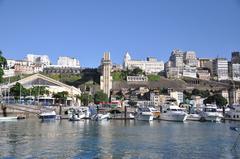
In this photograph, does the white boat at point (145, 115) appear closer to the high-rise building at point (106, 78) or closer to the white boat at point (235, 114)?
the white boat at point (235, 114)

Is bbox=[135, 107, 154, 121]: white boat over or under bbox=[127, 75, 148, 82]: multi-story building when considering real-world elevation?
under

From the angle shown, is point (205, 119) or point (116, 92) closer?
point (205, 119)

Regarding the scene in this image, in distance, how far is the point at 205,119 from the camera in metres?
73.0

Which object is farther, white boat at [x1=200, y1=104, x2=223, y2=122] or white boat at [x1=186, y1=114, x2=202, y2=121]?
white boat at [x1=186, y1=114, x2=202, y2=121]

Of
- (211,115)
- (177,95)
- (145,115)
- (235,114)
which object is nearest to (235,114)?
(235,114)

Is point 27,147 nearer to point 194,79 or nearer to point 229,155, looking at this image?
point 229,155

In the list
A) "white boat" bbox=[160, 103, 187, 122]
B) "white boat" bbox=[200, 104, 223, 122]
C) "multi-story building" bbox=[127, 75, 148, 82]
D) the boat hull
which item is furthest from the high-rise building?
the boat hull

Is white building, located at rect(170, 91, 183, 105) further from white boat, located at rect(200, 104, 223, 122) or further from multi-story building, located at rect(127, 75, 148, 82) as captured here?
white boat, located at rect(200, 104, 223, 122)

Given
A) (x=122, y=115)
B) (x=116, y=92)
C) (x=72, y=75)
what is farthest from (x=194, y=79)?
(x=122, y=115)

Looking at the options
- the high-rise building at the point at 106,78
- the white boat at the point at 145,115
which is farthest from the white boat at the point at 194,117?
the high-rise building at the point at 106,78

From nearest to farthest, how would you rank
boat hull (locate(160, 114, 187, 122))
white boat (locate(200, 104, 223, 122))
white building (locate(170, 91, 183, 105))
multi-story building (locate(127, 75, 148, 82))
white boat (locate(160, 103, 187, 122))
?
boat hull (locate(160, 114, 187, 122))
white boat (locate(160, 103, 187, 122))
white boat (locate(200, 104, 223, 122))
white building (locate(170, 91, 183, 105))
multi-story building (locate(127, 75, 148, 82))

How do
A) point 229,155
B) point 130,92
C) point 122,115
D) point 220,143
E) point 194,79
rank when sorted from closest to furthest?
point 229,155 < point 220,143 < point 122,115 < point 130,92 < point 194,79

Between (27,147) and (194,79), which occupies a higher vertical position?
(194,79)

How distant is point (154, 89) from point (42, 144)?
132 metres
